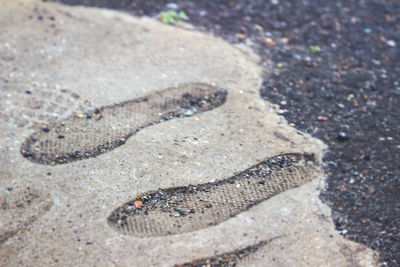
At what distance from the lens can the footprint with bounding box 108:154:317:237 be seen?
2.36 metres

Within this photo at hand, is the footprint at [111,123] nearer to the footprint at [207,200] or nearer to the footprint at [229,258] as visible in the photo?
the footprint at [207,200]

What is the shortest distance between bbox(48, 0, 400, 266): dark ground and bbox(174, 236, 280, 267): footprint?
22.0 inches

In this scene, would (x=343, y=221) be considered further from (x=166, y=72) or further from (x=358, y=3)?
(x=358, y=3)

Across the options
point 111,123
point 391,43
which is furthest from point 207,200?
point 391,43

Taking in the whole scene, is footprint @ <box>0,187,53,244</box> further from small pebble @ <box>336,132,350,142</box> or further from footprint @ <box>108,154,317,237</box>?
small pebble @ <box>336,132,350,142</box>

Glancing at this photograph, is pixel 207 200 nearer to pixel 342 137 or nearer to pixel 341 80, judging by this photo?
pixel 342 137

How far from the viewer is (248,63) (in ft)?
11.9

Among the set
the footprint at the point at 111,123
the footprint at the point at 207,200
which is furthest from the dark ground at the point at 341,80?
the footprint at the point at 111,123

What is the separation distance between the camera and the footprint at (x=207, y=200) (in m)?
2.36

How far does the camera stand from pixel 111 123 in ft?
9.53

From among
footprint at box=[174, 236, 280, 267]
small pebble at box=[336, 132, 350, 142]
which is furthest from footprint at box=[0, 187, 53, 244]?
small pebble at box=[336, 132, 350, 142]

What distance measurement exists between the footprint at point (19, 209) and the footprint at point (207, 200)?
0.40 m

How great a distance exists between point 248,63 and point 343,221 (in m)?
1.62

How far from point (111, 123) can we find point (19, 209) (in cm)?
82
